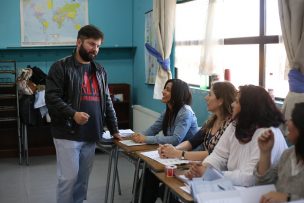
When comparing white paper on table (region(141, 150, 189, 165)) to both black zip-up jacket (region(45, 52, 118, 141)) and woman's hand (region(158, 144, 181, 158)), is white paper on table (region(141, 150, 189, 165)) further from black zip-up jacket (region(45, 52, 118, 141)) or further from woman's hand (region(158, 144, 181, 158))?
black zip-up jacket (region(45, 52, 118, 141))

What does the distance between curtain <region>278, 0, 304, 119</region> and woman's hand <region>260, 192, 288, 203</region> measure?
71 cm

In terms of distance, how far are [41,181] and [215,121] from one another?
2562mm

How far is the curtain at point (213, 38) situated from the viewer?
→ 361 centimetres

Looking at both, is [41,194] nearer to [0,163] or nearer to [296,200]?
[0,163]

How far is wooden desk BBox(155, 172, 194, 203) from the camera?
6.34ft

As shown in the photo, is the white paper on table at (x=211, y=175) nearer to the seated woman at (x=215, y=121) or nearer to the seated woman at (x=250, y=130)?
the seated woman at (x=250, y=130)

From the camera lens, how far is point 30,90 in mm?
5316

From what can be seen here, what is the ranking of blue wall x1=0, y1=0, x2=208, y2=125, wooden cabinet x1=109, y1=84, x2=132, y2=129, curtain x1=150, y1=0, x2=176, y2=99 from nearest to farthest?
1. curtain x1=150, y1=0, x2=176, y2=99
2. blue wall x1=0, y1=0, x2=208, y2=125
3. wooden cabinet x1=109, y1=84, x2=132, y2=129

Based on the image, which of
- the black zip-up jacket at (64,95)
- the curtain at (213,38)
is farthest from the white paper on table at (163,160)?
the curtain at (213,38)

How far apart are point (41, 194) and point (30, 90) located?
1690 millimetres

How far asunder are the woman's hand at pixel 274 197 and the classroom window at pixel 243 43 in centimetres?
107

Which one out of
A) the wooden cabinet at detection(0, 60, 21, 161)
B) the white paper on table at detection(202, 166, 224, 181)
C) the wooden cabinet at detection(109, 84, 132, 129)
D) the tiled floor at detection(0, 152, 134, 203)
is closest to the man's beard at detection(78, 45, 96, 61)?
the white paper on table at detection(202, 166, 224, 181)

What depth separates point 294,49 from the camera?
8.20 ft

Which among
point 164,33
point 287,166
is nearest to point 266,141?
point 287,166
